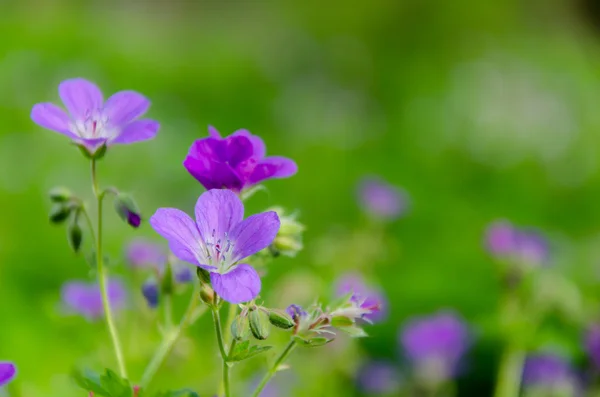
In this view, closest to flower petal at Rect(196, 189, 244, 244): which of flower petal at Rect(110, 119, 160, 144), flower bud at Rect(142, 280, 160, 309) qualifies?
flower petal at Rect(110, 119, 160, 144)

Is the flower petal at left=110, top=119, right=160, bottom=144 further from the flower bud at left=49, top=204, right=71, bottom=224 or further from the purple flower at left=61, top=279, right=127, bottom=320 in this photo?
the purple flower at left=61, top=279, right=127, bottom=320

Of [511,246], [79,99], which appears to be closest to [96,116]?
[79,99]

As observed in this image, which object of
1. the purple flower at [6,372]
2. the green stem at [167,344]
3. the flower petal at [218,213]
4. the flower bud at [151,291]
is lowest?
the purple flower at [6,372]

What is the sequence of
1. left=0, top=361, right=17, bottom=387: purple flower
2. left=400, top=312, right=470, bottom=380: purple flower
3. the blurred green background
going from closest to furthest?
left=0, top=361, right=17, bottom=387: purple flower, left=400, top=312, right=470, bottom=380: purple flower, the blurred green background

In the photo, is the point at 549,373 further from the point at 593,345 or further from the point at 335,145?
the point at 335,145

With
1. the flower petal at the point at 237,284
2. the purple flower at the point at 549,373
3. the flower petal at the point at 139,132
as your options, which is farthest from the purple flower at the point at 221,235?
the purple flower at the point at 549,373

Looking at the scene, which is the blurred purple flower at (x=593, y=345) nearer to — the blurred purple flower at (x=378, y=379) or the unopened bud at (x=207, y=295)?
the blurred purple flower at (x=378, y=379)
